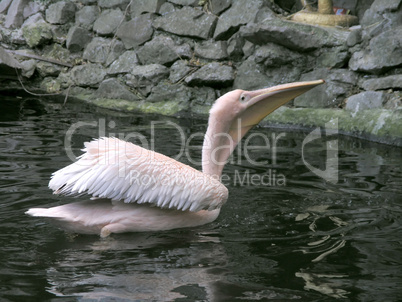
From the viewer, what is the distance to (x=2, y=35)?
28.5 feet

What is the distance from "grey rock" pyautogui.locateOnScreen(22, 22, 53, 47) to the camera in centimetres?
845

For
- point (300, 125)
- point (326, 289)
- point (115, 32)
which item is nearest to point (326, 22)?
point (300, 125)

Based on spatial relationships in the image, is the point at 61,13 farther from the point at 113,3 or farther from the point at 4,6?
the point at 4,6

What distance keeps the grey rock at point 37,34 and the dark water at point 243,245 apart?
13.8 feet

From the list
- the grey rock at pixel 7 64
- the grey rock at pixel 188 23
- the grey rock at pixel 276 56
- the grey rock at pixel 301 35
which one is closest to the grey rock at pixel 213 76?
the grey rock at pixel 276 56

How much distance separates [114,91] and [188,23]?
4.45 feet

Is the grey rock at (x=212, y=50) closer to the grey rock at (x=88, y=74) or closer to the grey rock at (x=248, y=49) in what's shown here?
the grey rock at (x=248, y=49)

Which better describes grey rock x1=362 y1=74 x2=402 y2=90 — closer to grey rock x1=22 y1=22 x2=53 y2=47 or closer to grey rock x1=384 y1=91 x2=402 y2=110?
grey rock x1=384 y1=91 x2=402 y2=110

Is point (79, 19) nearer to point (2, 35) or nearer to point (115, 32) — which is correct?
point (115, 32)

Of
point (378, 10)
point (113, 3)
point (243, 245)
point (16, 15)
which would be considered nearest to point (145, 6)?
point (113, 3)

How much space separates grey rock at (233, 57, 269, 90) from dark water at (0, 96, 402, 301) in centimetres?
203

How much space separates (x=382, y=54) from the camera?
225 inches

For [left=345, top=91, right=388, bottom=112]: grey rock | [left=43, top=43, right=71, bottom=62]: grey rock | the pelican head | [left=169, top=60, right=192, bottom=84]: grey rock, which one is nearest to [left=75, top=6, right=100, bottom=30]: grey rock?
[left=43, top=43, right=71, bottom=62]: grey rock

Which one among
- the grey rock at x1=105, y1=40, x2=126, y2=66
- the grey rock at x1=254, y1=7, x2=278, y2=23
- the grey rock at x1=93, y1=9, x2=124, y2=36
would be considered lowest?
the grey rock at x1=105, y1=40, x2=126, y2=66
